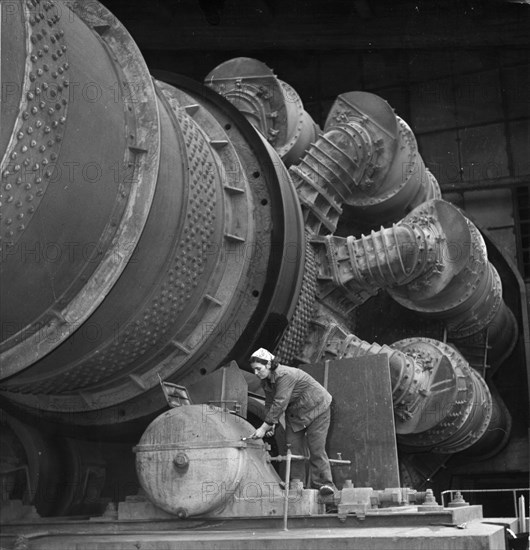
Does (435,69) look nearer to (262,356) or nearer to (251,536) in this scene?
(262,356)

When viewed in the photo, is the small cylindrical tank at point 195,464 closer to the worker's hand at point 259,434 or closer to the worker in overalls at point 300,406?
the worker's hand at point 259,434

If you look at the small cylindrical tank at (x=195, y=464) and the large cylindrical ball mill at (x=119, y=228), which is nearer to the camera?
the large cylindrical ball mill at (x=119, y=228)

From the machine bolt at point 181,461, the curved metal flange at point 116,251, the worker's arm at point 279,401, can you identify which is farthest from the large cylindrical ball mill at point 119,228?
the machine bolt at point 181,461

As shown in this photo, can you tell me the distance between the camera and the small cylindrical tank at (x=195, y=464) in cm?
479

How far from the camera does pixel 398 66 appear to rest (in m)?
13.7

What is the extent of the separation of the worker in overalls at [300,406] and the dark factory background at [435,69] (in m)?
6.56

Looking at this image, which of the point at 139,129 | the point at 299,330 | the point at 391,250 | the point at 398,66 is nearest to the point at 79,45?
the point at 139,129

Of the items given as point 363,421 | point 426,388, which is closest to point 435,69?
point 426,388

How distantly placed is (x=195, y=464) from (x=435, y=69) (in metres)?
9.91

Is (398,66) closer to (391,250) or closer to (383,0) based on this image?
(383,0)

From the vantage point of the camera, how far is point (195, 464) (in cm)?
484

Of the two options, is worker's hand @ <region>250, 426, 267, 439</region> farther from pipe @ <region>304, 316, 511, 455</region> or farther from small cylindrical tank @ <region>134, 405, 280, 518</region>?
pipe @ <region>304, 316, 511, 455</region>

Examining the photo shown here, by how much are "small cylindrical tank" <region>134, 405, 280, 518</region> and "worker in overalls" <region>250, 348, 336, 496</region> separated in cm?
45

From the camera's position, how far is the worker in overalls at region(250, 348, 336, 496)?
5.38 meters
